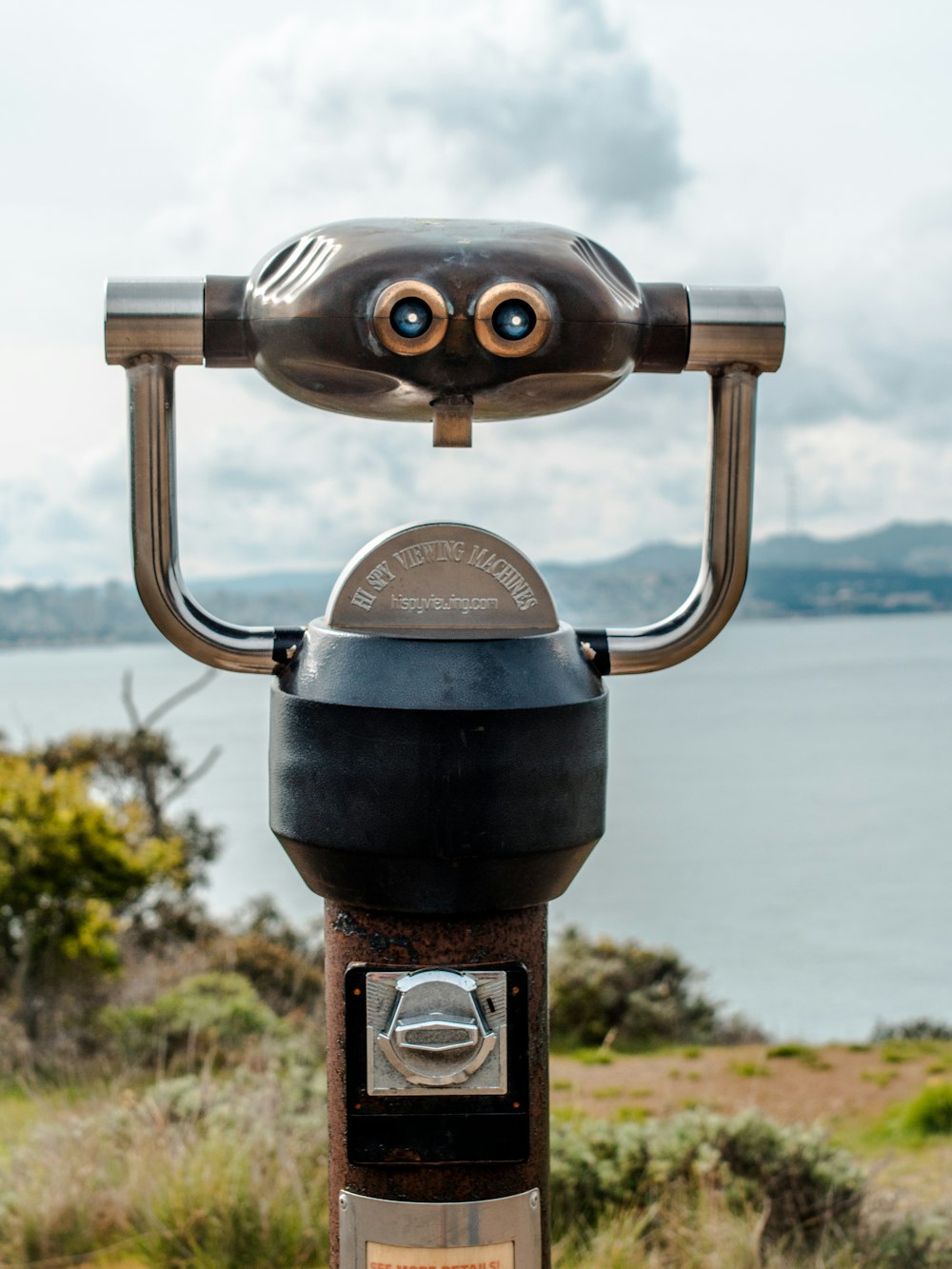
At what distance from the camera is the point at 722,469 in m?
1.64

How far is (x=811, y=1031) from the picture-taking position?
8.12 metres

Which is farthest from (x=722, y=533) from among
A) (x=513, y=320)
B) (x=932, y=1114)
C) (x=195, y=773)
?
(x=195, y=773)

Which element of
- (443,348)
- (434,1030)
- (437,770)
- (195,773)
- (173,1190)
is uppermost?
(195,773)

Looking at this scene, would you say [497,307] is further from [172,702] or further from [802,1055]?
[172,702]

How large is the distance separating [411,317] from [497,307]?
85mm

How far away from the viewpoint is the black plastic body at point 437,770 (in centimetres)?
143

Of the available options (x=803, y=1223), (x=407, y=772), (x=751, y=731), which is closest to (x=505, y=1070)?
(x=407, y=772)

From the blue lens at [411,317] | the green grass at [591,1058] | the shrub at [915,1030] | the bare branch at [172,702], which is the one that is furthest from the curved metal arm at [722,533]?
the bare branch at [172,702]

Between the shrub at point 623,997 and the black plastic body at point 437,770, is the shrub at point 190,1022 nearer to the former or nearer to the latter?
the shrub at point 623,997

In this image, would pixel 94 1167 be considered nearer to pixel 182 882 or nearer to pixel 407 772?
pixel 407 772

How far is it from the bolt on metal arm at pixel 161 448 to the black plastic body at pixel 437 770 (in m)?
0.10

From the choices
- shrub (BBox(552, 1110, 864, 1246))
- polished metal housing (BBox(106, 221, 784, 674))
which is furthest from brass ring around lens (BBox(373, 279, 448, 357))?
shrub (BBox(552, 1110, 864, 1246))

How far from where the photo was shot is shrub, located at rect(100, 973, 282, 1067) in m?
5.32

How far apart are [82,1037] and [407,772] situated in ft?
15.9
